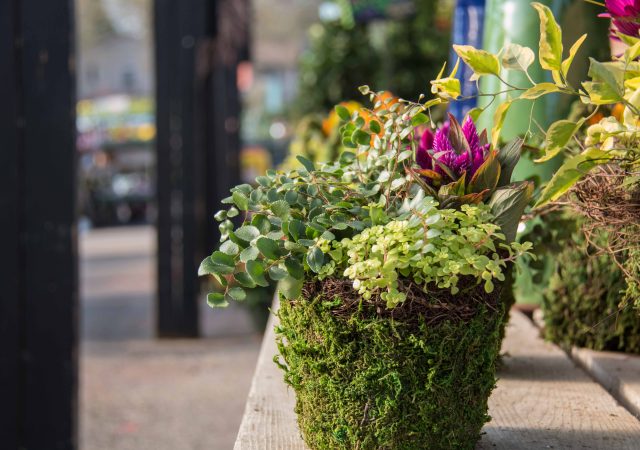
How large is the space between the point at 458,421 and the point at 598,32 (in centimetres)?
137

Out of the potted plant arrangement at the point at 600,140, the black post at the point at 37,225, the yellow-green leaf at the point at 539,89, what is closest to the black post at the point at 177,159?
the black post at the point at 37,225

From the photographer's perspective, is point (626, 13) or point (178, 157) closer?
point (626, 13)

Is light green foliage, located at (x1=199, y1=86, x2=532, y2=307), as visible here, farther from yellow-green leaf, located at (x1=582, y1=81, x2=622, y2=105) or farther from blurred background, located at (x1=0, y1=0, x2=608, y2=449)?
blurred background, located at (x1=0, y1=0, x2=608, y2=449)

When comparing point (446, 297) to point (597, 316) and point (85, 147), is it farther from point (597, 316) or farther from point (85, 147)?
point (85, 147)

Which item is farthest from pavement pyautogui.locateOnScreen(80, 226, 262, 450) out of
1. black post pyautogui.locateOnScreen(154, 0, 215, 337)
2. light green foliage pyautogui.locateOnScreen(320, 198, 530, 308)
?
light green foliage pyautogui.locateOnScreen(320, 198, 530, 308)

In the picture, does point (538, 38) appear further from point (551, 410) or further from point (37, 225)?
point (37, 225)

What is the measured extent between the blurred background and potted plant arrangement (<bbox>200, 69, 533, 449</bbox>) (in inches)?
18.7

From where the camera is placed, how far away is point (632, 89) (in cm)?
113

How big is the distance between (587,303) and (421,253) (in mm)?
842

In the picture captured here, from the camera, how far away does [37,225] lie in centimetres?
292

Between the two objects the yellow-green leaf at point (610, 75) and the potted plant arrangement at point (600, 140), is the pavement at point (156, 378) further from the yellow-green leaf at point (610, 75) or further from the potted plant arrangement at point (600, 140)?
the yellow-green leaf at point (610, 75)

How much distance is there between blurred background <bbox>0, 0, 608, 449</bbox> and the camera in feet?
9.42

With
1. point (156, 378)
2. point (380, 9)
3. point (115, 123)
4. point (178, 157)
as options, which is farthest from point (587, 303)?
point (115, 123)

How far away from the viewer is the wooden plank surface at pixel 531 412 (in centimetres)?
126
